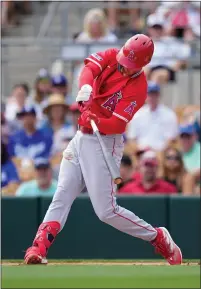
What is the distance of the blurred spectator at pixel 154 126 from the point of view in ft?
39.7

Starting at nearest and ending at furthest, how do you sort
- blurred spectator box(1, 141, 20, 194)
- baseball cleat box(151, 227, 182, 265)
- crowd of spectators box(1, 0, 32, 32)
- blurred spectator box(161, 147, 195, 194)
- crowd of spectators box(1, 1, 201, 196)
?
baseball cleat box(151, 227, 182, 265)
crowd of spectators box(1, 1, 201, 196)
blurred spectator box(161, 147, 195, 194)
blurred spectator box(1, 141, 20, 194)
crowd of spectators box(1, 0, 32, 32)

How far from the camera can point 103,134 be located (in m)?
7.27

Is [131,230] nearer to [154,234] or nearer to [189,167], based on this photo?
[154,234]

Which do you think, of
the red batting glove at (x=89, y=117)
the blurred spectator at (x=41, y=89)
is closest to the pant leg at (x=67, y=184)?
the red batting glove at (x=89, y=117)

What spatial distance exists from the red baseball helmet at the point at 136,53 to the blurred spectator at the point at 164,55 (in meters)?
5.74

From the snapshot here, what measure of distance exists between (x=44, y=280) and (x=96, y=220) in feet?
18.1

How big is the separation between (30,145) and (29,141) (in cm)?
6

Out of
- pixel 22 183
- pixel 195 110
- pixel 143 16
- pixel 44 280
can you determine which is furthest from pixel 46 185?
pixel 44 280

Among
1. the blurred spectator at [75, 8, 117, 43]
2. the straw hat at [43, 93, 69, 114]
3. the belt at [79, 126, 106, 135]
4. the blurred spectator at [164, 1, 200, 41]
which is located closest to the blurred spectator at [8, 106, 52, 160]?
the straw hat at [43, 93, 69, 114]

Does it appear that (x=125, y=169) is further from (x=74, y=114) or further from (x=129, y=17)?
(x=129, y=17)

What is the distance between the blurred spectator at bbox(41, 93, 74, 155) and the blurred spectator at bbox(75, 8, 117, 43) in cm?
124

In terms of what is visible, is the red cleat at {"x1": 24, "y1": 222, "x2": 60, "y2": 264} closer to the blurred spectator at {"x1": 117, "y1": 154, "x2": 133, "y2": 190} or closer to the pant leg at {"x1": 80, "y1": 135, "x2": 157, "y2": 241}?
the pant leg at {"x1": 80, "y1": 135, "x2": 157, "y2": 241}

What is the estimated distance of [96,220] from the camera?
35.6 feet

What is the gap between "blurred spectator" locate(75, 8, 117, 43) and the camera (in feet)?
42.8
